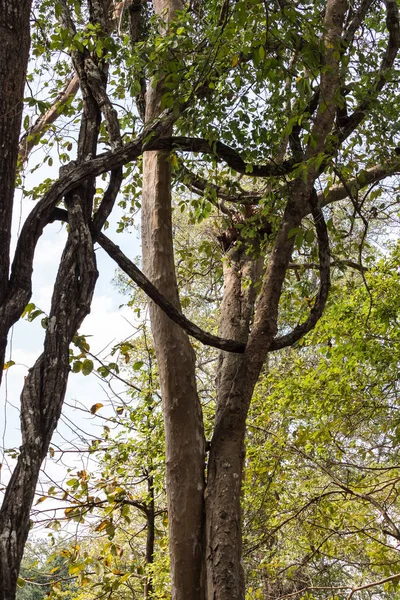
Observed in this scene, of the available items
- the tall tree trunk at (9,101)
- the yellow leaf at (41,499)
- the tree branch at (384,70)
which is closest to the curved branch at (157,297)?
the tall tree trunk at (9,101)

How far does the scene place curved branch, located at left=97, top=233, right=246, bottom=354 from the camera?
3.38 metres

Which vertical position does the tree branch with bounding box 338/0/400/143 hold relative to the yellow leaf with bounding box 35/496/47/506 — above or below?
above

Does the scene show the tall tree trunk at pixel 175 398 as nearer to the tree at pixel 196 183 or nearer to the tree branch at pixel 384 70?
the tree at pixel 196 183

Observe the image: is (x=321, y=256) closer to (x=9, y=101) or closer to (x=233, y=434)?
(x=233, y=434)

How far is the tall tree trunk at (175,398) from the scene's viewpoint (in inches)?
138

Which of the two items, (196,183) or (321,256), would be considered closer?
(321,256)

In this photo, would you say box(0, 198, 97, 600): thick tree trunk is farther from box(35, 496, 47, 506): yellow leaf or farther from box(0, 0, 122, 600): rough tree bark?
box(35, 496, 47, 506): yellow leaf

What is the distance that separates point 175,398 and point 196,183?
5.79 ft

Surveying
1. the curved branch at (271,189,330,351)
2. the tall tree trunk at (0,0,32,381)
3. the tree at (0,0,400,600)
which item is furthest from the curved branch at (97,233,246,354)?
the tall tree trunk at (0,0,32,381)

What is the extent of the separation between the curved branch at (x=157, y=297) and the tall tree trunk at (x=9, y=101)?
93cm

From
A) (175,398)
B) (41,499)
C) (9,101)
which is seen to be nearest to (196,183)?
(175,398)

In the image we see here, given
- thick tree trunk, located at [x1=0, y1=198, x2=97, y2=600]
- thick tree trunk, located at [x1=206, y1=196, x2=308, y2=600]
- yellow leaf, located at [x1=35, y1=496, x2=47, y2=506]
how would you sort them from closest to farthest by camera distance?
1. thick tree trunk, located at [x1=0, y1=198, x2=97, y2=600]
2. thick tree trunk, located at [x1=206, y1=196, x2=308, y2=600]
3. yellow leaf, located at [x1=35, y1=496, x2=47, y2=506]

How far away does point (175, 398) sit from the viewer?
3797 millimetres

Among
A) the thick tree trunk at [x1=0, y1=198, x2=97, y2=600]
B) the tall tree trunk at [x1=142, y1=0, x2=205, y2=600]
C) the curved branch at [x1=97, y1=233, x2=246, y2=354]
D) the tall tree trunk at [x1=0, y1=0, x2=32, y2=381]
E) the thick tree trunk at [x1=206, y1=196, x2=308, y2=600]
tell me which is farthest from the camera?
the tall tree trunk at [x1=142, y1=0, x2=205, y2=600]
